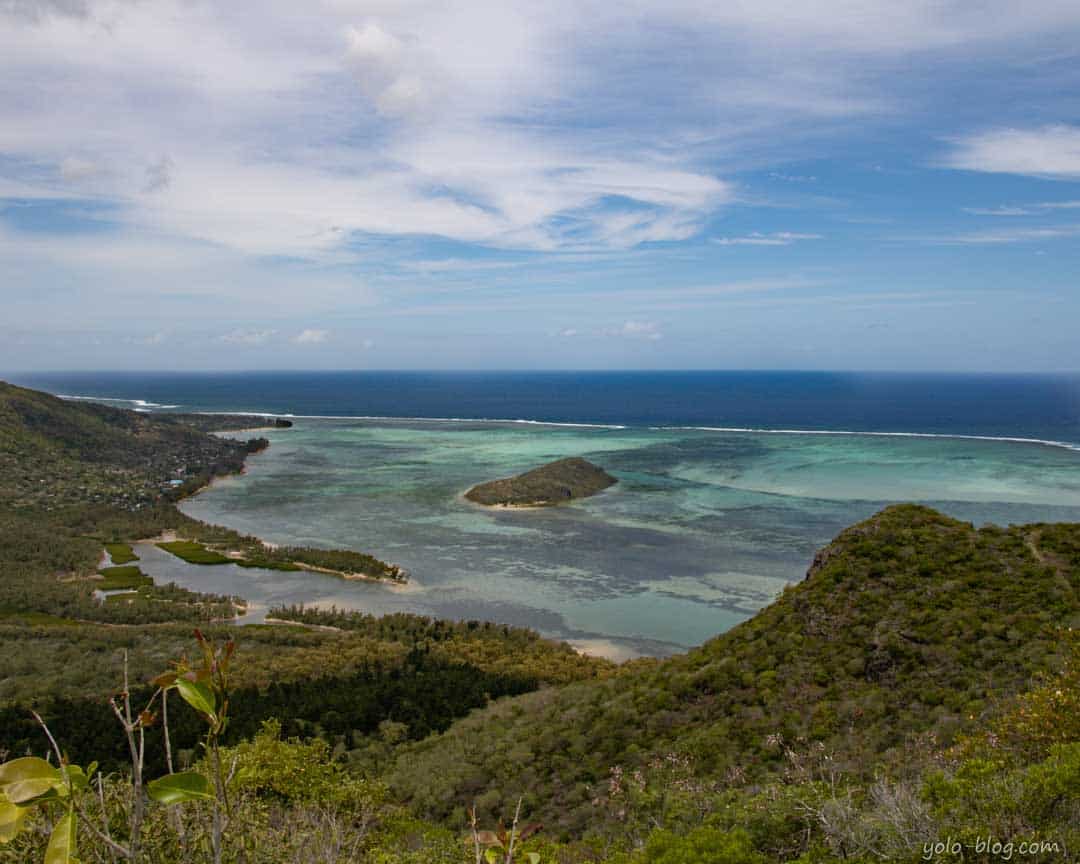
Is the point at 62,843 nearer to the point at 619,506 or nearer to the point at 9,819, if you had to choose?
the point at 9,819

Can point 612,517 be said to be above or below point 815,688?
below

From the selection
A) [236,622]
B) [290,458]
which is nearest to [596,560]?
[236,622]

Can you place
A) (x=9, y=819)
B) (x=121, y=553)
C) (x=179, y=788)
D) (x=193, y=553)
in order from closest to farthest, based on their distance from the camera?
(x=9, y=819), (x=179, y=788), (x=193, y=553), (x=121, y=553)

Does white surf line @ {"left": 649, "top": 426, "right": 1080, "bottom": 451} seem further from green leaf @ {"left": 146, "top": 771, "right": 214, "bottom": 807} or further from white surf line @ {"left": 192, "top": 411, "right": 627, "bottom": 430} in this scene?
green leaf @ {"left": 146, "top": 771, "right": 214, "bottom": 807}

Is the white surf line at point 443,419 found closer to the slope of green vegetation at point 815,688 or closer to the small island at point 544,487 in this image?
the small island at point 544,487

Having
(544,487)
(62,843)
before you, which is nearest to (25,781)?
(62,843)

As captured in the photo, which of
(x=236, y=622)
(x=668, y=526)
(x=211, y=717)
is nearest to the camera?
(x=211, y=717)

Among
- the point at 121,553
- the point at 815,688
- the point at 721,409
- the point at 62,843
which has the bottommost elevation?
the point at 121,553

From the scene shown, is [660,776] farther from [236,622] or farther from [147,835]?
[236,622]
